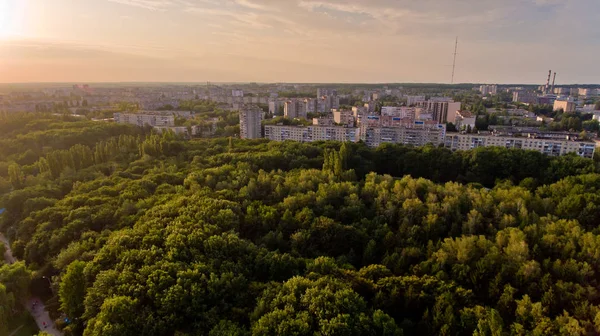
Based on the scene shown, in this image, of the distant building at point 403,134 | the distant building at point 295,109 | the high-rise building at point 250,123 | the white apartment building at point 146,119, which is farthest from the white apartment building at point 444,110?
the white apartment building at point 146,119

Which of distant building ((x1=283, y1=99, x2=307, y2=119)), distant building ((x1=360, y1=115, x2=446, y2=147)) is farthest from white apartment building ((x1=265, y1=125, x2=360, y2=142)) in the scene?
distant building ((x1=283, y1=99, x2=307, y2=119))

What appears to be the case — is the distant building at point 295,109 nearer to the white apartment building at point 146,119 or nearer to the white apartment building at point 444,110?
the white apartment building at point 146,119

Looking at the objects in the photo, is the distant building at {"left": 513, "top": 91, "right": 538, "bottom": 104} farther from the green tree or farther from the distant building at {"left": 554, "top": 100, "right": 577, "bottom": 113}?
the green tree

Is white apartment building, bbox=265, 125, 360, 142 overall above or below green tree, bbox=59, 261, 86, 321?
above

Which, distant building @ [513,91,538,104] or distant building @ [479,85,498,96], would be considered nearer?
distant building @ [513,91,538,104]

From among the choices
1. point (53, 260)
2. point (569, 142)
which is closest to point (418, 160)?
point (569, 142)

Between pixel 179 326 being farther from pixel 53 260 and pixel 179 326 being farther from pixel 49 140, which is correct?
pixel 49 140
